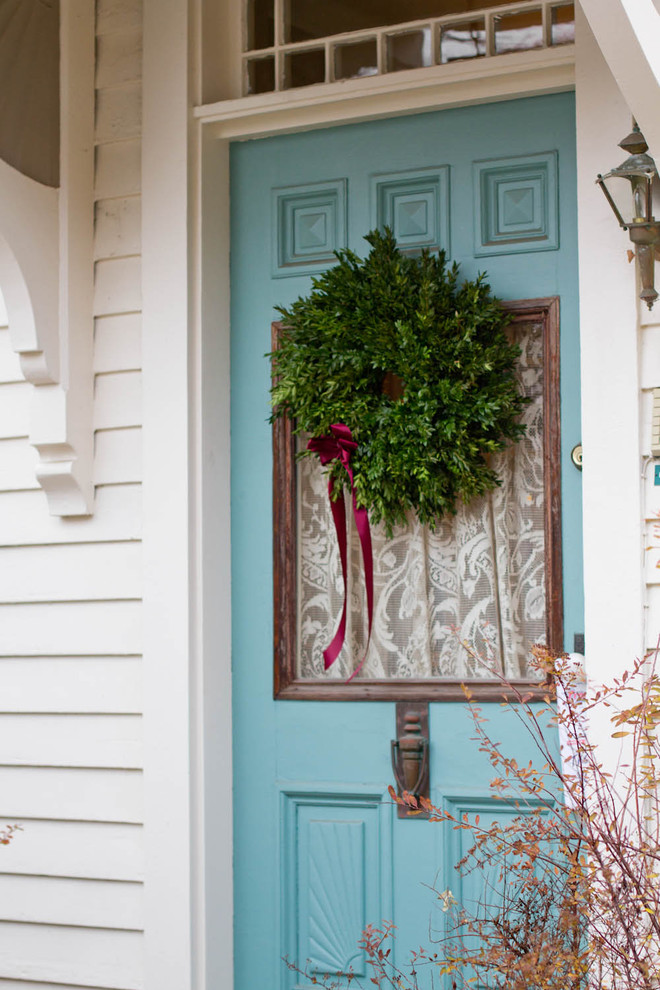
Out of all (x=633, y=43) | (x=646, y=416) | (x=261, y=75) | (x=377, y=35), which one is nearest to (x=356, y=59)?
(x=377, y=35)

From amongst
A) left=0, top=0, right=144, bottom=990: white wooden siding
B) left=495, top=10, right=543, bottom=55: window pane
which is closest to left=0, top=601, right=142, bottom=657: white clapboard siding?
left=0, top=0, right=144, bottom=990: white wooden siding

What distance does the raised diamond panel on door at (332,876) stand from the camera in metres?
3.27

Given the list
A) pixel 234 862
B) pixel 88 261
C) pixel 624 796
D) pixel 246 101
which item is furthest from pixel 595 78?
pixel 234 862

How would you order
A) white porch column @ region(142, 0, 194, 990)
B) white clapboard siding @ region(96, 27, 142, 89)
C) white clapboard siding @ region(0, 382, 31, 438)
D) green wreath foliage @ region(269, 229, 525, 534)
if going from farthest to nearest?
white clapboard siding @ region(0, 382, 31, 438) < white clapboard siding @ region(96, 27, 142, 89) < white porch column @ region(142, 0, 194, 990) < green wreath foliage @ region(269, 229, 525, 534)

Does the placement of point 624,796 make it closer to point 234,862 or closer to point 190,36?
point 234,862

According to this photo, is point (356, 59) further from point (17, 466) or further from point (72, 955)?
point (72, 955)

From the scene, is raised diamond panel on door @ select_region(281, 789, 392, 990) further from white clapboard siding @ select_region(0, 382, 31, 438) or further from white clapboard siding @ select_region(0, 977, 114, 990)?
white clapboard siding @ select_region(0, 382, 31, 438)

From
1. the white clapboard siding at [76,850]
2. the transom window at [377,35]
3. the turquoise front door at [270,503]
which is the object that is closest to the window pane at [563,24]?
the transom window at [377,35]

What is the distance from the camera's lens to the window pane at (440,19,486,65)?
129 inches

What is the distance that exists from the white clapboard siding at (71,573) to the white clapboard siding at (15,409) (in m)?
0.35

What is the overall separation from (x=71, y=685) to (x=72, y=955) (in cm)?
75

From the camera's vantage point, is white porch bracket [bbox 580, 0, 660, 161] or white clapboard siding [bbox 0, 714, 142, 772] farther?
white clapboard siding [bbox 0, 714, 142, 772]

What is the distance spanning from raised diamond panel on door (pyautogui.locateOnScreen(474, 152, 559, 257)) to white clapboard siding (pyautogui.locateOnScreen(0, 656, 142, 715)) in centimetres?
149

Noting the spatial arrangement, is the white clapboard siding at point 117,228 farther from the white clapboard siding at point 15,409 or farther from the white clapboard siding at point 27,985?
the white clapboard siding at point 27,985
